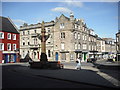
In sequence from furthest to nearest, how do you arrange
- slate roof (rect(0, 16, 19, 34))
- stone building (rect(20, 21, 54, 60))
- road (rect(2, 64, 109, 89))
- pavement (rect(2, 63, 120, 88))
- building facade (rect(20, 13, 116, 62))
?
stone building (rect(20, 21, 54, 60))
building facade (rect(20, 13, 116, 62))
slate roof (rect(0, 16, 19, 34))
pavement (rect(2, 63, 120, 88))
road (rect(2, 64, 109, 89))

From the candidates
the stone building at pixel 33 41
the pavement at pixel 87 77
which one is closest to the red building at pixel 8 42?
the stone building at pixel 33 41

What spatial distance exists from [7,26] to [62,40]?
1667cm

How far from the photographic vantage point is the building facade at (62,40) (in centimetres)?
4775

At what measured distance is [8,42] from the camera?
4272 centimetres

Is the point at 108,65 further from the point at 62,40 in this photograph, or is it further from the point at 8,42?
the point at 8,42

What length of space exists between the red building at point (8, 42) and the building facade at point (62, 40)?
30.3ft

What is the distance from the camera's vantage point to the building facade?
47.8 meters

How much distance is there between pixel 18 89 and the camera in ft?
31.1

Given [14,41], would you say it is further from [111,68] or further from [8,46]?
[111,68]

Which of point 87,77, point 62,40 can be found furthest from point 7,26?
point 87,77

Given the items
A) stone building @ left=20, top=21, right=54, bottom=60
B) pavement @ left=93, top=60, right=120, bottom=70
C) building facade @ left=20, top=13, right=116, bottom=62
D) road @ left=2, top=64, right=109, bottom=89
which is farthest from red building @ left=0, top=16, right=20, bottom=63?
road @ left=2, top=64, right=109, bottom=89

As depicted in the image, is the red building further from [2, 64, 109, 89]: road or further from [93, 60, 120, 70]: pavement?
[2, 64, 109, 89]: road

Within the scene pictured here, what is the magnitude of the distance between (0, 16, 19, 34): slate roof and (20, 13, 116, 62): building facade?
32.0ft

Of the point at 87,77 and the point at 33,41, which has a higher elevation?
the point at 33,41
